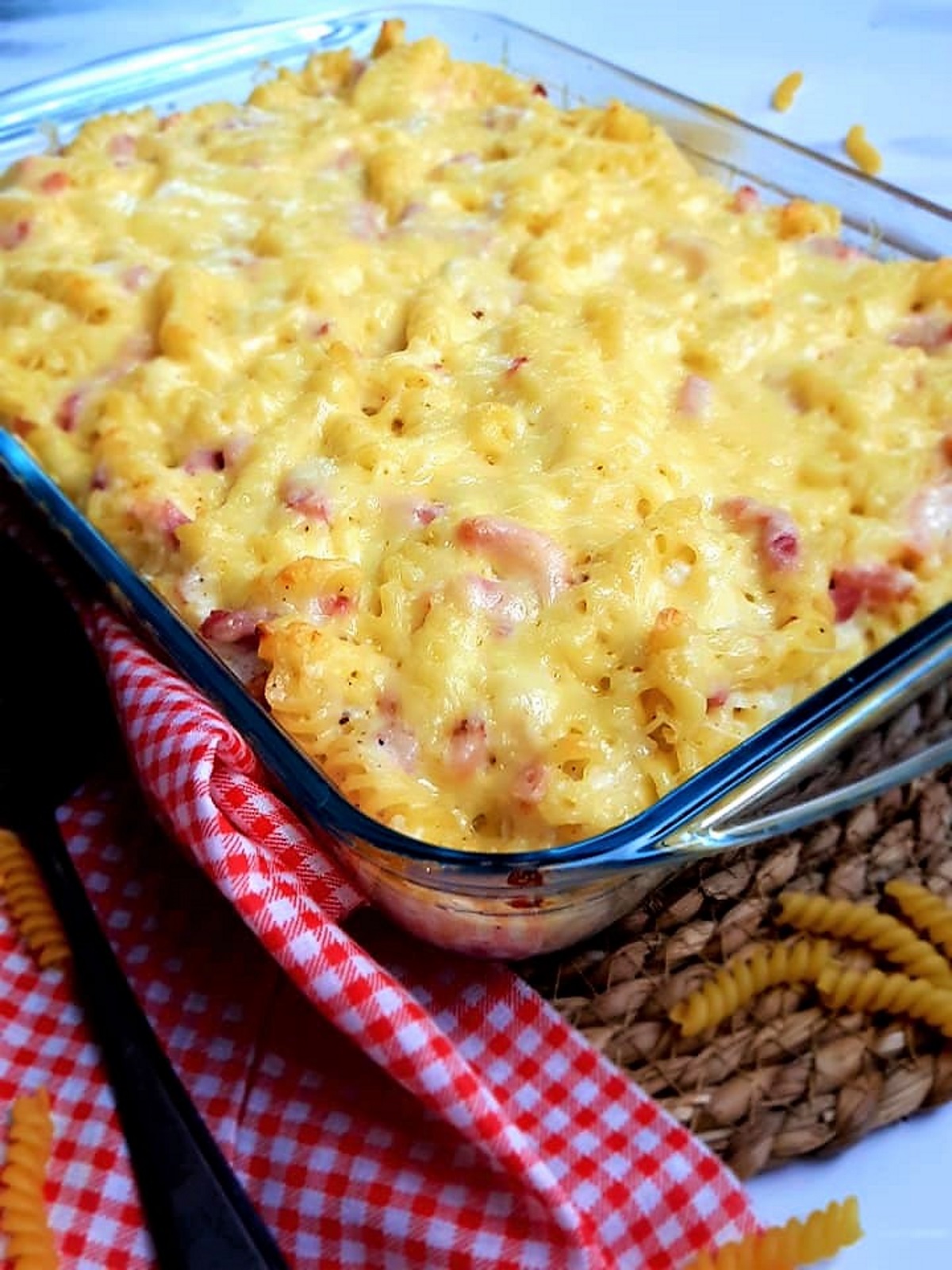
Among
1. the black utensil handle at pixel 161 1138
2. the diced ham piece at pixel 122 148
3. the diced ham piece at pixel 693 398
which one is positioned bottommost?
the black utensil handle at pixel 161 1138

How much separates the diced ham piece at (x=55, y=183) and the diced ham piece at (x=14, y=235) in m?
0.09

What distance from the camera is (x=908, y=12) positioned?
131 inches

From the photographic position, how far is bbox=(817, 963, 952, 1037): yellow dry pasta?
1.41 metres

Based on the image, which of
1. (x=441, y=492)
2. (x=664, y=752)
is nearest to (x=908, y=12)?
(x=441, y=492)

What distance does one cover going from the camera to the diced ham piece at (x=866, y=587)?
5.09ft

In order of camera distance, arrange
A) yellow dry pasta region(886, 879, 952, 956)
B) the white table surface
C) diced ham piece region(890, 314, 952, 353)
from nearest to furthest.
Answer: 1. yellow dry pasta region(886, 879, 952, 956)
2. diced ham piece region(890, 314, 952, 353)
3. the white table surface

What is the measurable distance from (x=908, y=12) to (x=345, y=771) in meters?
2.82

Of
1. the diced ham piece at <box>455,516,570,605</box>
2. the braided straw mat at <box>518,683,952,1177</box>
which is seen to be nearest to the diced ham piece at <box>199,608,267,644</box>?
the diced ham piece at <box>455,516,570,605</box>

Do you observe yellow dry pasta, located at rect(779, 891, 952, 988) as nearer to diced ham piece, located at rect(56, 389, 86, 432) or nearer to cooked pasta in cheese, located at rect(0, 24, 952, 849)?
cooked pasta in cheese, located at rect(0, 24, 952, 849)

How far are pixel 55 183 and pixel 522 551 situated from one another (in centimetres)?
108

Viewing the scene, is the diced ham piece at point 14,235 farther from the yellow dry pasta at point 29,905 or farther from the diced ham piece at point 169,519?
the yellow dry pasta at point 29,905

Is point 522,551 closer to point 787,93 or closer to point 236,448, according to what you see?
point 236,448

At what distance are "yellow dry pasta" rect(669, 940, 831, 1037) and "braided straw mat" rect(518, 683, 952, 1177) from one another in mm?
19

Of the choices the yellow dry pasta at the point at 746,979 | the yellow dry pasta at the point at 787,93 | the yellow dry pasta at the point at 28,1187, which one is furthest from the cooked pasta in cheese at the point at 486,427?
the yellow dry pasta at the point at 787,93
